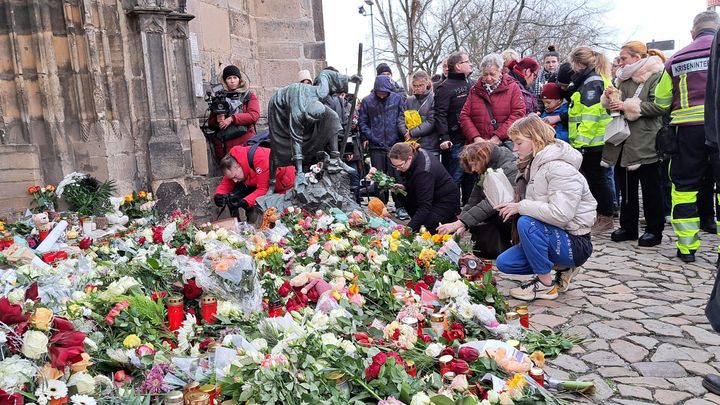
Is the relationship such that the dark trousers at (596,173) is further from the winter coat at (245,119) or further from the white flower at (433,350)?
the white flower at (433,350)

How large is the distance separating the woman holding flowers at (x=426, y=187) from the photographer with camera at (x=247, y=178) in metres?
1.31

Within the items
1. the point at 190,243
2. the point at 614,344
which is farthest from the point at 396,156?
the point at 614,344

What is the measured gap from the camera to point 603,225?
6.76 m

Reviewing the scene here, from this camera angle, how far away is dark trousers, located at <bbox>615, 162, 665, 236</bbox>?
19.5 ft

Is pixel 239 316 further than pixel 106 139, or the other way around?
pixel 106 139

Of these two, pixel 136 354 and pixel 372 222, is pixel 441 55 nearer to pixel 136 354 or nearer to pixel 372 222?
pixel 372 222

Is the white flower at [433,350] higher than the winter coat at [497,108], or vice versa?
the winter coat at [497,108]

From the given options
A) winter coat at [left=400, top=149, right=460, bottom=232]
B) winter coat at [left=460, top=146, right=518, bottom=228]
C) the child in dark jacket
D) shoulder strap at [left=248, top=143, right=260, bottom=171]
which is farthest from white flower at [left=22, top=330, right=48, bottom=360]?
the child in dark jacket

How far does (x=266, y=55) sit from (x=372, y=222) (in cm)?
595

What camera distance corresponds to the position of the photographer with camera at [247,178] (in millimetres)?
6395

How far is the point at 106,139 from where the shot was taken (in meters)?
7.00

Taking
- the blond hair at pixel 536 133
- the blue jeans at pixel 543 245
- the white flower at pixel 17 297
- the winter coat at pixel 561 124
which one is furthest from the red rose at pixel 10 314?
the winter coat at pixel 561 124

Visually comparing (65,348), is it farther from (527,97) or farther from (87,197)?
(527,97)

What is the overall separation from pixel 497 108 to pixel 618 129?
4.31 feet
